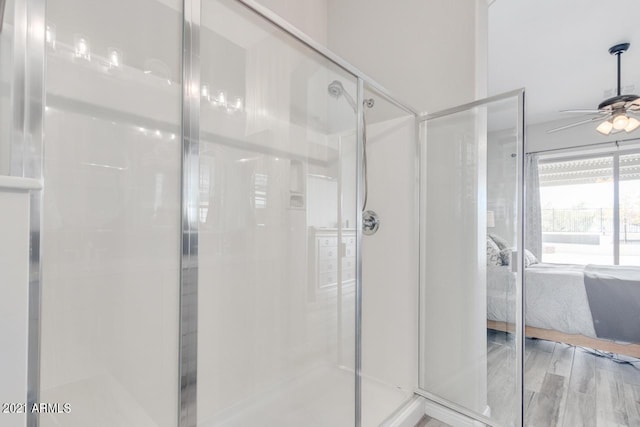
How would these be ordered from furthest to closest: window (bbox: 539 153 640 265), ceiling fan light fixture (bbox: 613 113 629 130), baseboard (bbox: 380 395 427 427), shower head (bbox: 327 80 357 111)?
window (bbox: 539 153 640 265) < ceiling fan light fixture (bbox: 613 113 629 130) < baseboard (bbox: 380 395 427 427) < shower head (bbox: 327 80 357 111)

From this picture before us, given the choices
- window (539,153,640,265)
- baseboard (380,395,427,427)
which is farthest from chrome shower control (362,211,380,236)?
window (539,153,640,265)

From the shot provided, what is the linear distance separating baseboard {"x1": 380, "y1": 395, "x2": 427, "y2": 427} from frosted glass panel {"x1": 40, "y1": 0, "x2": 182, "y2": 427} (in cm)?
122

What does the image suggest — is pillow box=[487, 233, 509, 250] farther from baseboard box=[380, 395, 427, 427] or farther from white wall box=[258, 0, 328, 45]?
white wall box=[258, 0, 328, 45]

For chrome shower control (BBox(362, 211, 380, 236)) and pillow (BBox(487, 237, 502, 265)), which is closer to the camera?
pillow (BBox(487, 237, 502, 265))

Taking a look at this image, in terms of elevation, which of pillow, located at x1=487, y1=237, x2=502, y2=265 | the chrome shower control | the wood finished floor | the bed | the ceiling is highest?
the ceiling

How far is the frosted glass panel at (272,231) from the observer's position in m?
1.21

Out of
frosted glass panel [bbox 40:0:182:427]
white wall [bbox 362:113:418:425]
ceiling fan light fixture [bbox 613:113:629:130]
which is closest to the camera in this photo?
frosted glass panel [bbox 40:0:182:427]

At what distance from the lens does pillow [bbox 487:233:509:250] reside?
1.66 m

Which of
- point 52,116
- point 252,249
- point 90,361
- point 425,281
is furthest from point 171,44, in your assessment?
point 425,281

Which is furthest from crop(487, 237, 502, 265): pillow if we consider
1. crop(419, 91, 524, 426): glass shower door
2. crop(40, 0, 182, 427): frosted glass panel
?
crop(40, 0, 182, 427): frosted glass panel

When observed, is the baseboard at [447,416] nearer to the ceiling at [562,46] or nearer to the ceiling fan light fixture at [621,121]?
the ceiling at [562,46]

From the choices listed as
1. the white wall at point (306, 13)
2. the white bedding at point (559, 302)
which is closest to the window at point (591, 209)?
the white bedding at point (559, 302)

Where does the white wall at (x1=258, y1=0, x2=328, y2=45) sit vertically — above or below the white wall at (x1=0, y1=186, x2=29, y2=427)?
above

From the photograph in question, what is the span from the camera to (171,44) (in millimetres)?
1063
